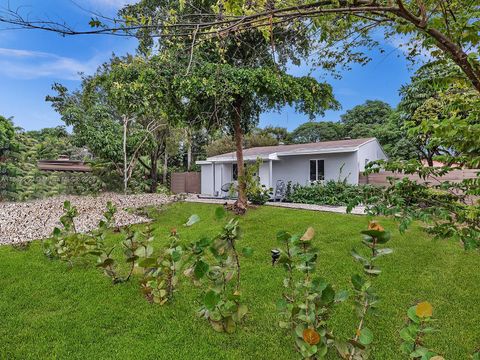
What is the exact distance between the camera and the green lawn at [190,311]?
261 cm

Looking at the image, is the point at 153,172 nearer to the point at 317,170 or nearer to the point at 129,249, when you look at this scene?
the point at 317,170

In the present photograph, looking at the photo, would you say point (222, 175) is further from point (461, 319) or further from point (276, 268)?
point (461, 319)

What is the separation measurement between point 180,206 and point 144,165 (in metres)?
6.24

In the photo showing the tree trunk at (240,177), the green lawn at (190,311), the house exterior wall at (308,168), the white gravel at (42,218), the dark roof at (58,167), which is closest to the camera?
the green lawn at (190,311)

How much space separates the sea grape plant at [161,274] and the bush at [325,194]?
32.4ft

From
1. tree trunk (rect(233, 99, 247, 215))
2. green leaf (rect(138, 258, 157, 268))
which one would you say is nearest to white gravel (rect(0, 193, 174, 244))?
tree trunk (rect(233, 99, 247, 215))

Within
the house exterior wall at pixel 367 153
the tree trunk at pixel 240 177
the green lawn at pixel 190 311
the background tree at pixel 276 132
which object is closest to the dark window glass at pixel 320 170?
the house exterior wall at pixel 367 153

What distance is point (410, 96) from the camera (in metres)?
16.0

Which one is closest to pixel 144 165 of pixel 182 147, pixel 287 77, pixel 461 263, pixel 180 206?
pixel 180 206

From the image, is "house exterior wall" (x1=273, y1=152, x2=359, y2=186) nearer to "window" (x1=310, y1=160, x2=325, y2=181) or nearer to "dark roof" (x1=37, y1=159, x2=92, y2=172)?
"window" (x1=310, y1=160, x2=325, y2=181)

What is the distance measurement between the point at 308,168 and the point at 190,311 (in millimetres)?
12741

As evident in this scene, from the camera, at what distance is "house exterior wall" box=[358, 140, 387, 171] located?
13902 mm

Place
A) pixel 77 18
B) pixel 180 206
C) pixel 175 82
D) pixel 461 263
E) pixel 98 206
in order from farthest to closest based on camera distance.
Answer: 1. pixel 180 206
2. pixel 98 206
3. pixel 175 82
4. pixel 461 263
5. pixel 77 18

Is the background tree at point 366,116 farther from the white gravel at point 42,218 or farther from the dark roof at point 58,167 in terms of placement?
the white gravel at point 42,218
